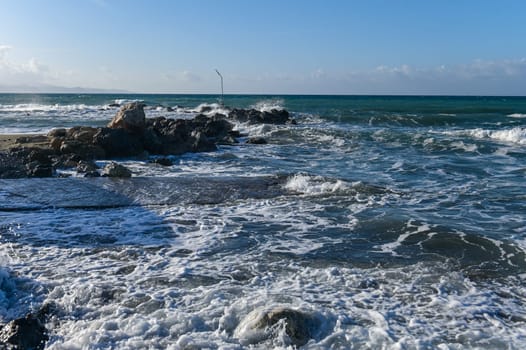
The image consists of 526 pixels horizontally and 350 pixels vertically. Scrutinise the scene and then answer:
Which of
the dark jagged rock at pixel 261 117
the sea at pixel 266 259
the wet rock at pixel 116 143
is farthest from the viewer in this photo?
the dark jagged rock at pixel 261 117

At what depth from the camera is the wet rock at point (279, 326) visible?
4.23 m

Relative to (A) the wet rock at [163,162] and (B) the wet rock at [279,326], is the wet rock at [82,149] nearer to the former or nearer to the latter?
(A) the wet rock at [163,162]

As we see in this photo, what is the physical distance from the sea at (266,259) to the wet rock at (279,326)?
0.04 ft

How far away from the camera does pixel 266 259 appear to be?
625 centimetres

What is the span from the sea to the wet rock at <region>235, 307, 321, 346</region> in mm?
13

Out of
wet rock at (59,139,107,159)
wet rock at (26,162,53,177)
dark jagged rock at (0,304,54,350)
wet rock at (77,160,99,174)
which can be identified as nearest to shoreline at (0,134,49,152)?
wet rock at (59,139,107,159)

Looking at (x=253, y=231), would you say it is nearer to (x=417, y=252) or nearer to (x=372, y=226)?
(x=372, y=226)

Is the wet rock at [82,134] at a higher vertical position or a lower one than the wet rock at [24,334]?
higher

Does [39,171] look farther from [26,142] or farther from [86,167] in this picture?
[26,142]

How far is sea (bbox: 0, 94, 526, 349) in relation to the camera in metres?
4.40

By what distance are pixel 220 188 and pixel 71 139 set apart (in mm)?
7539

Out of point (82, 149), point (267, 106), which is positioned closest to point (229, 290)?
point (82, 149)

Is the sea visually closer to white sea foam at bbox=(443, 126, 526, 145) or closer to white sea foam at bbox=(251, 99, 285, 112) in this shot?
white sea foam at bbox=(443, 126, 526, 145)

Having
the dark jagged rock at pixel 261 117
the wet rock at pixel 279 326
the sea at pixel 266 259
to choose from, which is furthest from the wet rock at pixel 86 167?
the dark jagged rock at pixel 261 117
